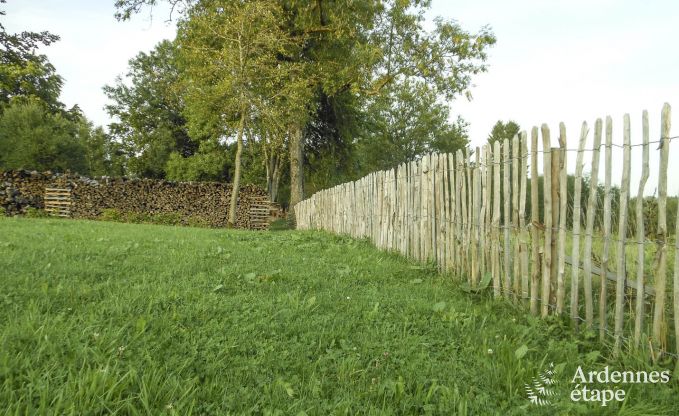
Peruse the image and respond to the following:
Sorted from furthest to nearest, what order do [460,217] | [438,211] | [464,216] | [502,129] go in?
1. [502,129]
2. [438,211]
3. [460,217]
4. [464,216]

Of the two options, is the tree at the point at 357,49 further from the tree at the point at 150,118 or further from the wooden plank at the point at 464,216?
the tree at the point at 150,118

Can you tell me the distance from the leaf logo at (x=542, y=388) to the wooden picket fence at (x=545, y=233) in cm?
77

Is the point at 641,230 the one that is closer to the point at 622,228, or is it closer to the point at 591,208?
the point at 622,228

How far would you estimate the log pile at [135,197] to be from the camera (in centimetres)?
1684

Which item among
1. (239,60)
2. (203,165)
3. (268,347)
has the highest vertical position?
(239,60)

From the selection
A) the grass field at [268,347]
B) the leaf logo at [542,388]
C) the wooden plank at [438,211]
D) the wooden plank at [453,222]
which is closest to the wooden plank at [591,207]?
the grass field at [268,347]

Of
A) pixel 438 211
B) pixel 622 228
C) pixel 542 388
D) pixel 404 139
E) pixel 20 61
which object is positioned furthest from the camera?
pixel 404 139

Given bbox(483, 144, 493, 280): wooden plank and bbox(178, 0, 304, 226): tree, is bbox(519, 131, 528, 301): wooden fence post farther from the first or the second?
bbox(178, 0, 304, 226): tree

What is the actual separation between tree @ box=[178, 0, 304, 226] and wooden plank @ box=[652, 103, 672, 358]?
15113 millimetres

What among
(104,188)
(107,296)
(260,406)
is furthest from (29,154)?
(260,406)

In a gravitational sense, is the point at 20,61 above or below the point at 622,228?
above

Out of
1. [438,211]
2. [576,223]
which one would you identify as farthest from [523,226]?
[438,211]

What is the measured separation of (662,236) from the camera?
111 inches

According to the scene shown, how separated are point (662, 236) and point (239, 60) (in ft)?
54.4
